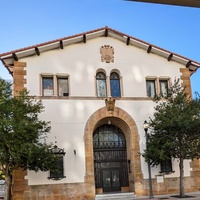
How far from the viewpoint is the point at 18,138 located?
50.6ft

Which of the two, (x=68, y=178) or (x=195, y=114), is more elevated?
(x=195, y=114)

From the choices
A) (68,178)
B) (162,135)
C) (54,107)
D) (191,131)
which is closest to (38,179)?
(68,178)

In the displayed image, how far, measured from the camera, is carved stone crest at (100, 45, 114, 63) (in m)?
21.4

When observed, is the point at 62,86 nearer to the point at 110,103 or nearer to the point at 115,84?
the point at 110,103

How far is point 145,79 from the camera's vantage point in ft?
71.2

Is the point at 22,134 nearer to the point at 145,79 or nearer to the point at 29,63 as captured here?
the point at 29,63

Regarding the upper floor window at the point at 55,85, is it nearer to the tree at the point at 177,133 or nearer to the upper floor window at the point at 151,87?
the upper floor window at the point at 151,87

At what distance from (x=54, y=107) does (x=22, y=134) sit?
4.31 metres

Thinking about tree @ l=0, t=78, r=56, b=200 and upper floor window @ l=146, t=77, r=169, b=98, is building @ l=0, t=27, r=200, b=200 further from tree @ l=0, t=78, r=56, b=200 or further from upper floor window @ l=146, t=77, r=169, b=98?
tree @ l=0, t=78, r=56, b=200

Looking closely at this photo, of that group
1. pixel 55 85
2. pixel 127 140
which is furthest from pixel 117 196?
pixel 55 85

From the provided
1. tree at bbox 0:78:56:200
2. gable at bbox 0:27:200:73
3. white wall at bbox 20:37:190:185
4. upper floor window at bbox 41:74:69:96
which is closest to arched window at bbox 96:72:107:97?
white wall at bbox 20:37:190:185

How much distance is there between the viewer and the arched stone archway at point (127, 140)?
19016 mm

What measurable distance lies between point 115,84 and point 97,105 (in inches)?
91.5

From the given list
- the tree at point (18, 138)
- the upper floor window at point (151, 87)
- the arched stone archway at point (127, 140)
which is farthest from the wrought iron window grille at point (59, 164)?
the upper floor window at point (151, 87)
